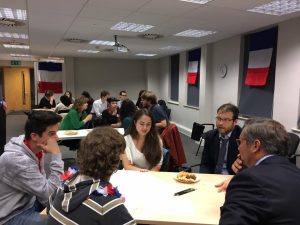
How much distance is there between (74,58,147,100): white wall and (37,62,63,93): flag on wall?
72 centimetres

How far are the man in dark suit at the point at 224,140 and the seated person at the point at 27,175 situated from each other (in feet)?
4.54

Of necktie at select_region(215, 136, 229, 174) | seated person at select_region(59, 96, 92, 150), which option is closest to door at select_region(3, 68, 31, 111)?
seated person at select_region(59, 96, 92, 150)

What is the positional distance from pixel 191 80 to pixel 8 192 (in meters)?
5.99

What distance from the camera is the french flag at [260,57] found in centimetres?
439

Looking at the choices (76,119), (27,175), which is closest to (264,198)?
(27,175)

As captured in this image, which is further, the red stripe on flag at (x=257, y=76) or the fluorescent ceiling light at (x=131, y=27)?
the red stripe on flag at (x=257, y=76)

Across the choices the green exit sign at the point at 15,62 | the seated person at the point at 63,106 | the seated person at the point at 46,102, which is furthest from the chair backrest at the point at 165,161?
the green exit sign at the point at 15,62

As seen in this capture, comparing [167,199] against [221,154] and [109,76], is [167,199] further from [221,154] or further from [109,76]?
[109,76]

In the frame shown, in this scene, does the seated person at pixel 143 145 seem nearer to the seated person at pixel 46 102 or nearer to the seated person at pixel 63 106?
the seated person at pixel 63 106

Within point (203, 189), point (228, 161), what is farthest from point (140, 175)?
point (228, 161)

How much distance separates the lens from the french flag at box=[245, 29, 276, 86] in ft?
14.4

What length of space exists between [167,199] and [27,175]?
0.88m

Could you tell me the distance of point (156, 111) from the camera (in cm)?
397

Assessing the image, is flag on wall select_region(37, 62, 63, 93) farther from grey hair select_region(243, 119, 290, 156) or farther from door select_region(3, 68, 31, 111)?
grey hair select_region(243, 119, 290, 156)
